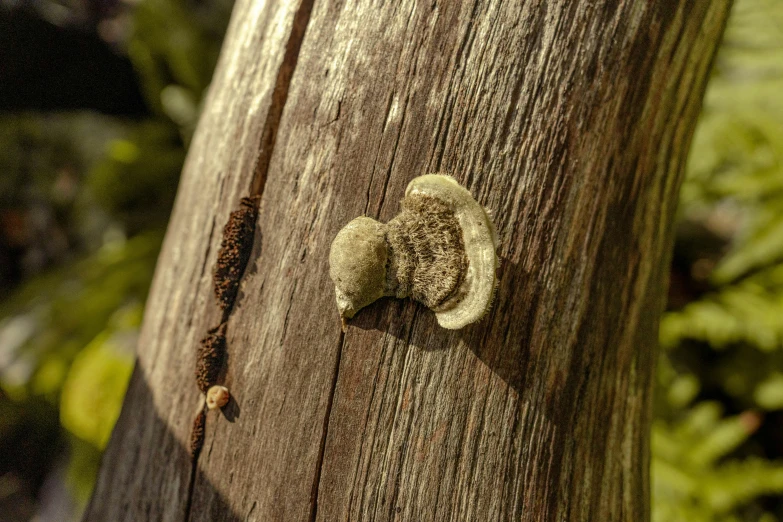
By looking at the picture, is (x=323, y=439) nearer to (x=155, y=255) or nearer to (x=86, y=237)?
(x=155, y=255)

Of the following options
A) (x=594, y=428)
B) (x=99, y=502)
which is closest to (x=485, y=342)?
(x=594, y=428)

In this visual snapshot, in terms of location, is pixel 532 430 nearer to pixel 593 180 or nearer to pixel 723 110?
pixel 593 180

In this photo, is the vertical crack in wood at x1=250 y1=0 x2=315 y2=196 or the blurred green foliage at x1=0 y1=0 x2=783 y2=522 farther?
the blurred green foliage at x1=0 y1=0 x2=783 y2=522

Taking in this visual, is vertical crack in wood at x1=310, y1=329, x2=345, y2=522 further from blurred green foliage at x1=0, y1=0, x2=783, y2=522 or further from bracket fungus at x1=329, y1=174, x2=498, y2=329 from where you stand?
blurred green foliage at x1=0, y1=0, x2=783, y2=522

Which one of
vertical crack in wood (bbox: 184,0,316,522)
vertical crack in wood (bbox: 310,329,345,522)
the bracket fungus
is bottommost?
vertical crack in wood (bbox: 310,329,345,522)

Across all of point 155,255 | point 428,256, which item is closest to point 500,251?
point 428,256

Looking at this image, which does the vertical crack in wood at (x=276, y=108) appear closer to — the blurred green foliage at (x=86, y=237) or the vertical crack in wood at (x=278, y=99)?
the vertical crack in wood at (x=278, y=99)

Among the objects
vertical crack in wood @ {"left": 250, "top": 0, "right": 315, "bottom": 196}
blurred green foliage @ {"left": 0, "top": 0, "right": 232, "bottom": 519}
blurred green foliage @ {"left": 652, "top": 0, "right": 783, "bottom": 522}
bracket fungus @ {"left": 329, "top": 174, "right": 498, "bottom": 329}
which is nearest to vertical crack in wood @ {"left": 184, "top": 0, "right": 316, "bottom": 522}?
vertical crack in wood @ {"left": 250, "top": 0, "right": 315, "bottom": 196}
